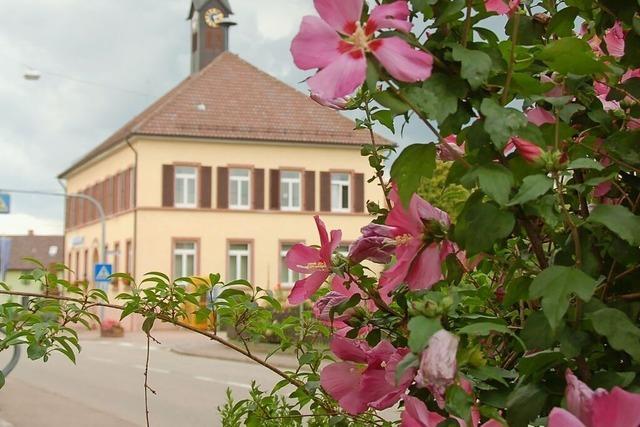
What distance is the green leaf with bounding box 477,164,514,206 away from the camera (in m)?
1.16

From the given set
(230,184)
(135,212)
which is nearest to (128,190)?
(135,212)

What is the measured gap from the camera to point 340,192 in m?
39.8

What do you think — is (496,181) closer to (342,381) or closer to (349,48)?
(349,48)

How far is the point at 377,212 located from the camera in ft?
6.18

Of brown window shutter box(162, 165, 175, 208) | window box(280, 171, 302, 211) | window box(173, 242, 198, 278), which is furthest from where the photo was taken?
window box(280, 171, 302, 211)

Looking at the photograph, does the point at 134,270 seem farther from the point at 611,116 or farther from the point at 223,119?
the point at 611,116

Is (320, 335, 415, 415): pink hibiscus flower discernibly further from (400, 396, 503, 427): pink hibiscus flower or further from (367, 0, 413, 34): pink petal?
(367, 0, 413, 34): pink petal

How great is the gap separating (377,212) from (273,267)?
1471 inches

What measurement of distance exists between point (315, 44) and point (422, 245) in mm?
343

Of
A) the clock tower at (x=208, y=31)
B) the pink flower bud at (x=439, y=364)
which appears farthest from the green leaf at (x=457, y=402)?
the clock tower at (x=208, y=31)

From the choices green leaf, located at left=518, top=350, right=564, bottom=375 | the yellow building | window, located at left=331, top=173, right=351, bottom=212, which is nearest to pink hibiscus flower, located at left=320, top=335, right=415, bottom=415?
green leaf, located at left=518, top=350, right=564, bottom=375

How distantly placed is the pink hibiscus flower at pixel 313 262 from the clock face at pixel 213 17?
4522cm

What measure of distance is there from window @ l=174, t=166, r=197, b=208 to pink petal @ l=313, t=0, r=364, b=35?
37315 mm

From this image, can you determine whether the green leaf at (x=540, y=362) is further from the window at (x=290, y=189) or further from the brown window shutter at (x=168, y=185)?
the window at (x=290, y=189)
